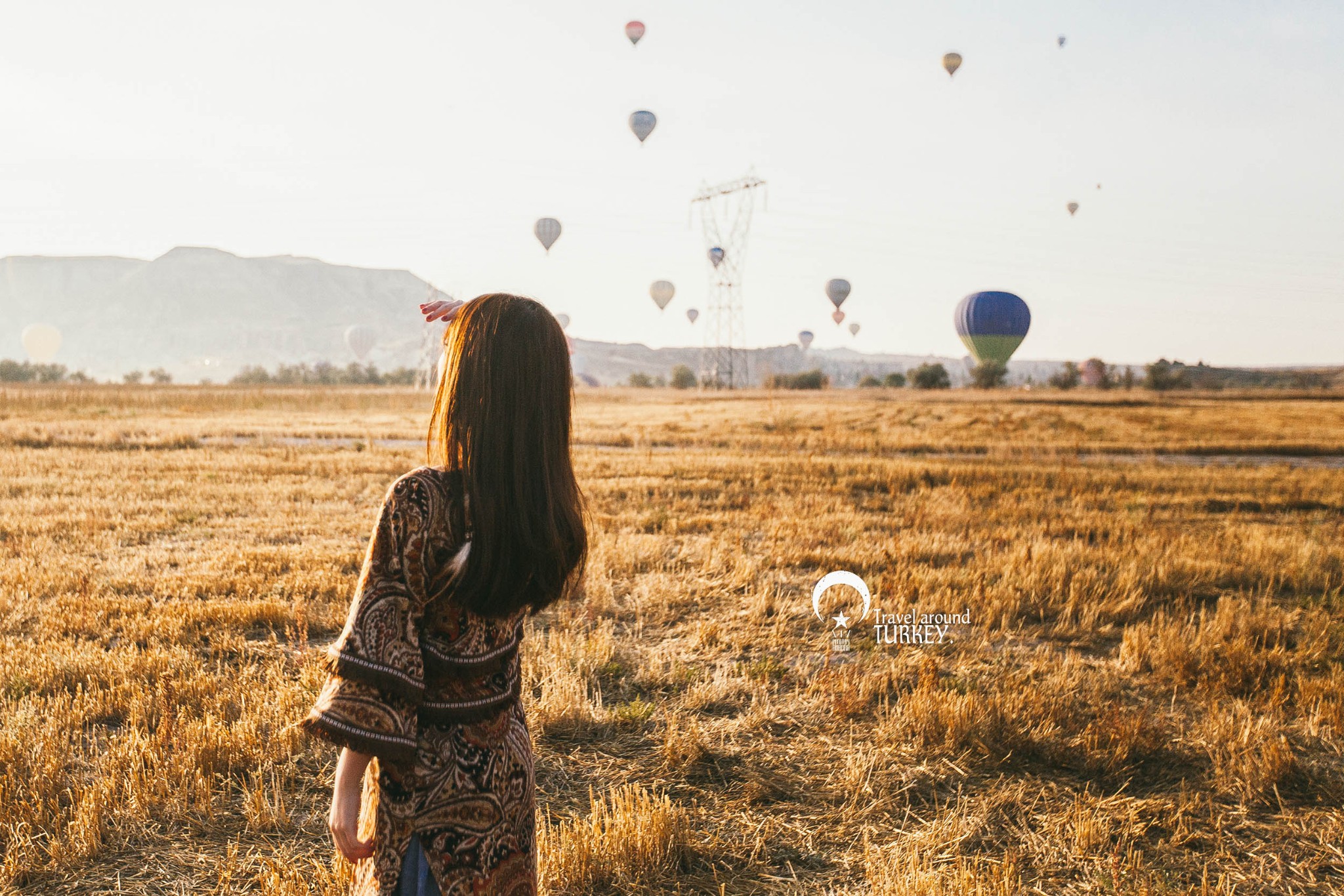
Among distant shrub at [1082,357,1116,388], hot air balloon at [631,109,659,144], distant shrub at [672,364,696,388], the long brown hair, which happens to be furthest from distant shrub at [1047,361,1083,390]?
the long brown hair

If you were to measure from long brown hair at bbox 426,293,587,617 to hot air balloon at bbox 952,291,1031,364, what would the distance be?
77.7 meters

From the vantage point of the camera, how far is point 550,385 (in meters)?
2.21

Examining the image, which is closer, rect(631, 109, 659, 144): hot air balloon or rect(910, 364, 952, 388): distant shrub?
rect(631, 109, 659, 144): hot air balloon

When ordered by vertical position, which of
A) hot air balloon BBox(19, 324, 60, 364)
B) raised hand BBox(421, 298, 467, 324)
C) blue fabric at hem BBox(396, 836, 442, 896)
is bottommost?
blue fabric at hem BBox(396, 836, 442, 896)

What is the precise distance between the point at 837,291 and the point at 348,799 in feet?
296

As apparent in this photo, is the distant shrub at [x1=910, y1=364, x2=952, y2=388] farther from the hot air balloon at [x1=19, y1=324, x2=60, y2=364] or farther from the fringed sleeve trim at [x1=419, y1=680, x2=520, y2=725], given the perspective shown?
the hot air balloon at [x1=19, y1=324, x2=60, y2=364]

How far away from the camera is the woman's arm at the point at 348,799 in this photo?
203 centimetres

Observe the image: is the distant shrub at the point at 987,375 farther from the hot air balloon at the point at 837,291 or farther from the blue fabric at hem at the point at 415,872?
the blue fabric at hem at the point at 415,872

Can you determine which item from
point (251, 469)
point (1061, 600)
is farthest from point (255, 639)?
point (251, 469)

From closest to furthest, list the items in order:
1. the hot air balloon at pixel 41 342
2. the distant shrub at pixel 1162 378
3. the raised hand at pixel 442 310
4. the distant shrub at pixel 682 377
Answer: the raised hand at pixel 442 310
the distant shrub at pixel 1162 378
the distant shrub at pixel 682 377
the hot air balloon at pixel 41 342

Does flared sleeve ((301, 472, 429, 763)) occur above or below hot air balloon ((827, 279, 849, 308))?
below

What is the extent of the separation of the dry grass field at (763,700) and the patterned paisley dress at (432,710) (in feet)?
5.99

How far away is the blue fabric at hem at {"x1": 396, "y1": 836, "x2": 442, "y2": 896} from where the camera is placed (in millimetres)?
2180

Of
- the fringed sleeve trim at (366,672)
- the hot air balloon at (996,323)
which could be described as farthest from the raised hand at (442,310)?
the hot air balloon at (996,323)
